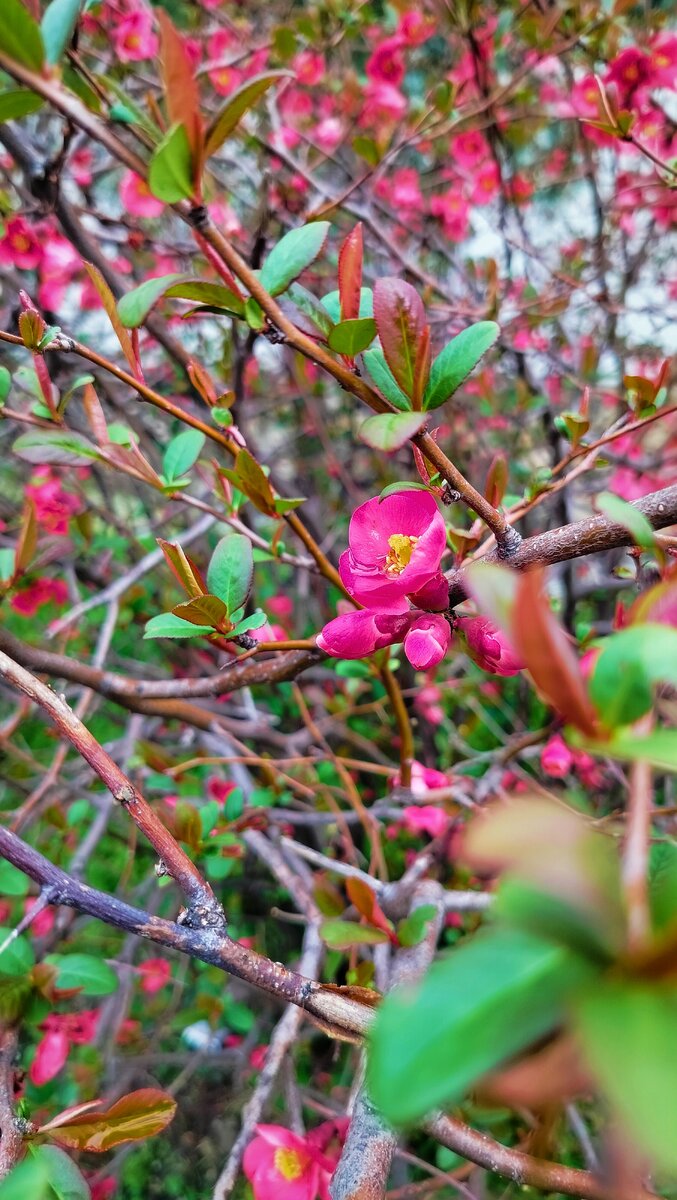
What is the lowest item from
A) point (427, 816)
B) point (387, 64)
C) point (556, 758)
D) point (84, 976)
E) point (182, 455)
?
point (556, 758)

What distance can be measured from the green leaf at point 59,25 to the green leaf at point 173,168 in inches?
2.5

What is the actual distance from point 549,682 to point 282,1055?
0.63 meters

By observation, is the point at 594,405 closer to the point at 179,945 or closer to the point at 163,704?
the point at 163,704

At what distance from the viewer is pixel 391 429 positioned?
0.33 meters

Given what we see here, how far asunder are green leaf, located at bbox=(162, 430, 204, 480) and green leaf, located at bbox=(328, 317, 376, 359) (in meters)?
0.25

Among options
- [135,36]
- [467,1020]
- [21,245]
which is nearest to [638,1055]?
[467,1020]

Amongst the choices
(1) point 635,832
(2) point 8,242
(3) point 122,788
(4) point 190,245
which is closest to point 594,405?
(4) point 190,245

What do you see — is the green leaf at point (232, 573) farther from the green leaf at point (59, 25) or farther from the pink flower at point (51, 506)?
the pink flower at point (51, 506)

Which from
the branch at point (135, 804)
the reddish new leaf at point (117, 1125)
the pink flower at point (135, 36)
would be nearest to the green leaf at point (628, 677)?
the branch at point (135, 804)

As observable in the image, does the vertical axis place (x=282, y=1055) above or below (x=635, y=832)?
below

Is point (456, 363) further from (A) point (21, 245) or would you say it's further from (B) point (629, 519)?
(A) point (21, 245)

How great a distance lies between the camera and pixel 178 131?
277mm

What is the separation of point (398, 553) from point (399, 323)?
0.57ft

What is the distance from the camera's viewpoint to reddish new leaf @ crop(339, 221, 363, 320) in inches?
15.3
